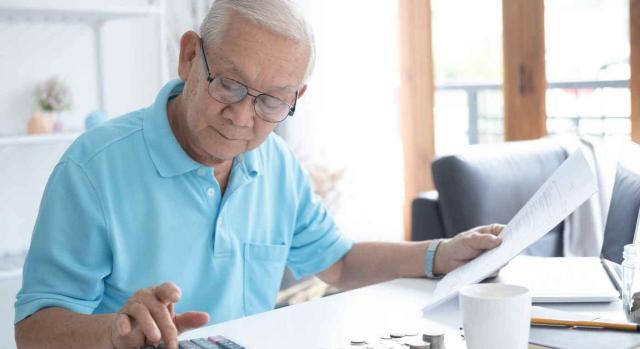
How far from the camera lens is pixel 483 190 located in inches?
101

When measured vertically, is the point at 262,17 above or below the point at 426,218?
above

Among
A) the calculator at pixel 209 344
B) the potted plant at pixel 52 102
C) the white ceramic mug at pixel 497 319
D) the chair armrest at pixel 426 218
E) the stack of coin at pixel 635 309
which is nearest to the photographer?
the white ceramic mug at pixel 497 319

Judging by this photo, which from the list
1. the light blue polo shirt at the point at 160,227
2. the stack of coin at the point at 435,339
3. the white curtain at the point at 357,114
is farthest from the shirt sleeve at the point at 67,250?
the white curtain at the point at 357,114

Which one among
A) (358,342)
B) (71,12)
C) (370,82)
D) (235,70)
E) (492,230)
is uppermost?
(71,12)

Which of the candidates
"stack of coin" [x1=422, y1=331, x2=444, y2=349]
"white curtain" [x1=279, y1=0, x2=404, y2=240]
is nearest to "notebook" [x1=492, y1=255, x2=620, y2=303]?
"stack of coin" [x1=422, y1=331, x2=444, y2=349]

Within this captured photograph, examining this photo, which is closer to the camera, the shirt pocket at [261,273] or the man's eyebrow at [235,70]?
the man's eyebrow at [235,70]

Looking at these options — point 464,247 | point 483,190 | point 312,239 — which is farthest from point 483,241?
point 483,190

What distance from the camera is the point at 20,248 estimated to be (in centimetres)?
293

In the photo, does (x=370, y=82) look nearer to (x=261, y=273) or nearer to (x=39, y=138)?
(x=39, y=138)

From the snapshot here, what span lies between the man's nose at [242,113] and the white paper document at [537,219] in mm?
420

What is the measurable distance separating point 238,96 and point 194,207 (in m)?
0.24

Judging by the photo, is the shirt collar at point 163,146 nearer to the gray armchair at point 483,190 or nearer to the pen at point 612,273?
the pen at point 612,273

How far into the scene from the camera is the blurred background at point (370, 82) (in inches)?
114

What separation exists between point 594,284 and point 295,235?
1.99 feet
